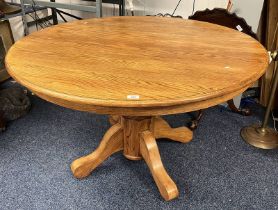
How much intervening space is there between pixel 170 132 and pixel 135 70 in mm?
742

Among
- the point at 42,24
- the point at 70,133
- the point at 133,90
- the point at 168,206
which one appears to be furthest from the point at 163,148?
the point at 42,24

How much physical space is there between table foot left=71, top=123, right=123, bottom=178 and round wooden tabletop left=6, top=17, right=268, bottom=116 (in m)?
0.43

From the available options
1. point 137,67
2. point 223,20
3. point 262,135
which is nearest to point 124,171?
point 137,67

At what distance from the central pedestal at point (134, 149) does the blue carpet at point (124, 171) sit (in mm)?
81

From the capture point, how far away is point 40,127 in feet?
5.47

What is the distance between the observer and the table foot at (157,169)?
109 centimetres

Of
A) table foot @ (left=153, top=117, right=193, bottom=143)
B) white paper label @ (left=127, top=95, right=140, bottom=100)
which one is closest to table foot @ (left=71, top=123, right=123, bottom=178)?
table foot @ (left=153, top=117, right=193, bottom=143)

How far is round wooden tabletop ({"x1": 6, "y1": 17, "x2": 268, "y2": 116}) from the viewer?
693mm

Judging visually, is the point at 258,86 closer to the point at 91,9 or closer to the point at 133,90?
→ the point at 91,9

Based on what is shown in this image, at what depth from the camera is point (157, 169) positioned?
1167 millimetres

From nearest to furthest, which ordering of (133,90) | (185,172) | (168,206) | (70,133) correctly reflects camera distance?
1. (133,90)
2. (168,206)
3. (185,172)
4. (70,133)

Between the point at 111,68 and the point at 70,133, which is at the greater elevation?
the point at 111,68

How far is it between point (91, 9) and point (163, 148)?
108cm

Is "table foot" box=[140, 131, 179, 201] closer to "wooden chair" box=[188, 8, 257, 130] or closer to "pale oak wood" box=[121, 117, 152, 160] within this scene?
"pale oak wood" box=[121, 117, 152, 160]
